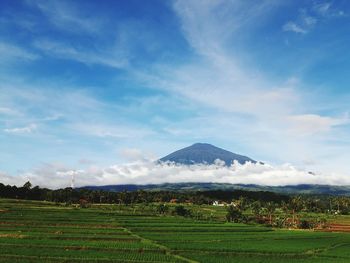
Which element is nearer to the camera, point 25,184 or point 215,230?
point 215,230

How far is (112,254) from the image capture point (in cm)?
4734

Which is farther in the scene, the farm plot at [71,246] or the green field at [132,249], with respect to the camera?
the green field at [132,249]

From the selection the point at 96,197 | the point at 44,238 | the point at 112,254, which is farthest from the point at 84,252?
the point at 96,197

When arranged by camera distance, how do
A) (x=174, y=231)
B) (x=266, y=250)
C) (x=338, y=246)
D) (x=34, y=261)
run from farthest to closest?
(x=174, y=231) → (x=338, y=246) → (x=266, y=250) → (x=34, y=261)

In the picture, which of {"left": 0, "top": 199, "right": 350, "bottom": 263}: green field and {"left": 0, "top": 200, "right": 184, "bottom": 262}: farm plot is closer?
{"left": 0, "top": 200, "right": 184, "bottom": 262}: farm plot

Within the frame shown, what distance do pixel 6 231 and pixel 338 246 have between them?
180ft

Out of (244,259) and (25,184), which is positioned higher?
(25,184)

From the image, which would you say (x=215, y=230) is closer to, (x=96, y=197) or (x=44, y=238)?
(x=44, y=238)

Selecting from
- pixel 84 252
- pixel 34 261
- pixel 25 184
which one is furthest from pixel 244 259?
pixel 25 184

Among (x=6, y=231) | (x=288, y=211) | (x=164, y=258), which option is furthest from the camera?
(x=288, y=211)

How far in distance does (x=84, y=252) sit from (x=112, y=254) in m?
3.28

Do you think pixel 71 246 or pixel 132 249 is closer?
pixel 71 246

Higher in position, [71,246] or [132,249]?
[71,246]

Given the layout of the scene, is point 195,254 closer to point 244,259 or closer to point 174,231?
point 244,259
